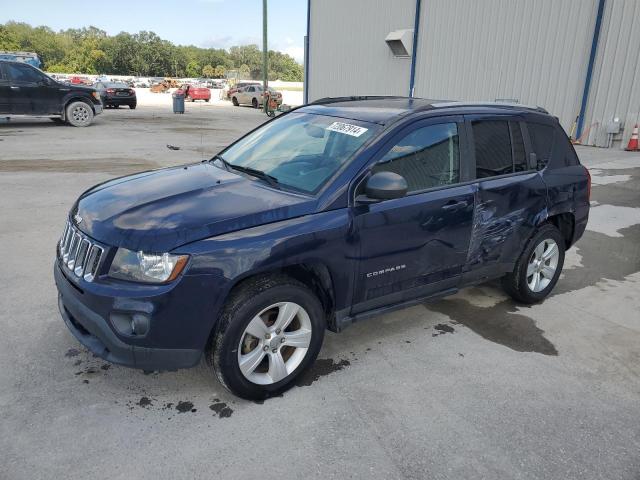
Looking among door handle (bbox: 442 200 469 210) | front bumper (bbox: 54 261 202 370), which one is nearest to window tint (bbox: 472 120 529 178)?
door handle (bbox: 442 200 469 210)

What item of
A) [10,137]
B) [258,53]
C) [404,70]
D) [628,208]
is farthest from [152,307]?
[258,53]

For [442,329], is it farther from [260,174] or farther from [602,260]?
→ [602,260]

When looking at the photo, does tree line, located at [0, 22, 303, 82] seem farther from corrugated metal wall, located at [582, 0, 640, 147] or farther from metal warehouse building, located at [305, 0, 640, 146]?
corrugated metal wall, located at [582, 0, 640, 147]

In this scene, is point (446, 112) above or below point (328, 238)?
above

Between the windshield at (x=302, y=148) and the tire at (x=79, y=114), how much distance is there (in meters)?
13.9

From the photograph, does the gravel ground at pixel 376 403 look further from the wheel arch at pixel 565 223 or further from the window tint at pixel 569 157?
the window tint at pixel 569 157

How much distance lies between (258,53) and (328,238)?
153 metres

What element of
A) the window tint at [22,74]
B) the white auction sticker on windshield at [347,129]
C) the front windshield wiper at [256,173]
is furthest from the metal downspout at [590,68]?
the window tint at [22,74]

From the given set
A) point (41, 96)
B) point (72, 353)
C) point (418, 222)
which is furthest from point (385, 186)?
point (41, 96)

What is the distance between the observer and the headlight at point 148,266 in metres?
2.58

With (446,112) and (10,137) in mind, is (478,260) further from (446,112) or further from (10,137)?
(10,137)

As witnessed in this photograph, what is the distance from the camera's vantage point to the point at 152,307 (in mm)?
2559

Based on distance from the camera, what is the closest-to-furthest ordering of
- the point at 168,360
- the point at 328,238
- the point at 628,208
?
the point at 168,360 → the point at 328,238 → the point at 628,208

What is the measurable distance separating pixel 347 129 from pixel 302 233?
100 cm
